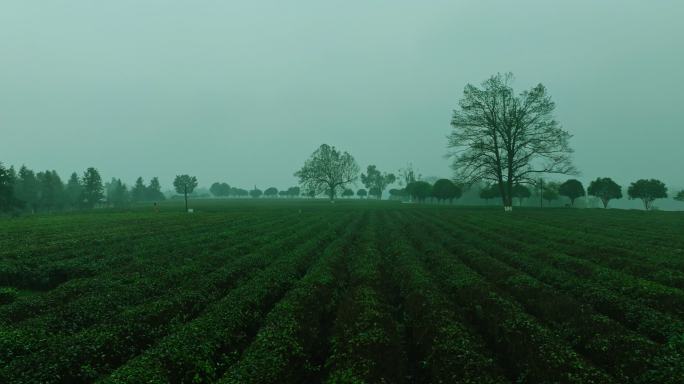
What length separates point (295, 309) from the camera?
12.4 m

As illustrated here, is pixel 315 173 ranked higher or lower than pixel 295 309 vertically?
higher

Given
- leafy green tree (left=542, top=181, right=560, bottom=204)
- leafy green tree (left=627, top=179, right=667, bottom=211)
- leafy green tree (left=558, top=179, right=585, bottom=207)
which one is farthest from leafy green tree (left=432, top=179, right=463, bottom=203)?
leafy green tree (left=627, top=179, right=667, bottom=211)

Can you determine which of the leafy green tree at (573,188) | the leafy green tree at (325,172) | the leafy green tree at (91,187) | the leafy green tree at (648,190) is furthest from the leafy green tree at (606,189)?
the leafy green tree at (91,187)

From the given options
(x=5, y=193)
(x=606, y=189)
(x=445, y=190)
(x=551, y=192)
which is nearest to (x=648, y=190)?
(x=606, y=189)

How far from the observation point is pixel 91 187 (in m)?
→ 135

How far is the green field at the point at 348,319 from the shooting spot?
850 cm

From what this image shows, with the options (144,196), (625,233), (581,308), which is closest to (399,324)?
(581,308)

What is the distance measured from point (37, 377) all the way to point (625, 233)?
40142mm

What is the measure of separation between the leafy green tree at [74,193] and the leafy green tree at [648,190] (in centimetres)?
18283

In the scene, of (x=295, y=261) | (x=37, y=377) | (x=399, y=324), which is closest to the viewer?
(x=37, y=377)

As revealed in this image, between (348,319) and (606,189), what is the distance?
103736 mm

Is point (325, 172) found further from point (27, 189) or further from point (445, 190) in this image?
point (27, 189)

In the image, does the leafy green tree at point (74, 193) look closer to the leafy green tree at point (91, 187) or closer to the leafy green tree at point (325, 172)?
the leafy green tree at point (91, 187)

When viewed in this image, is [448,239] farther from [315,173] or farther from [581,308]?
[315,173]
